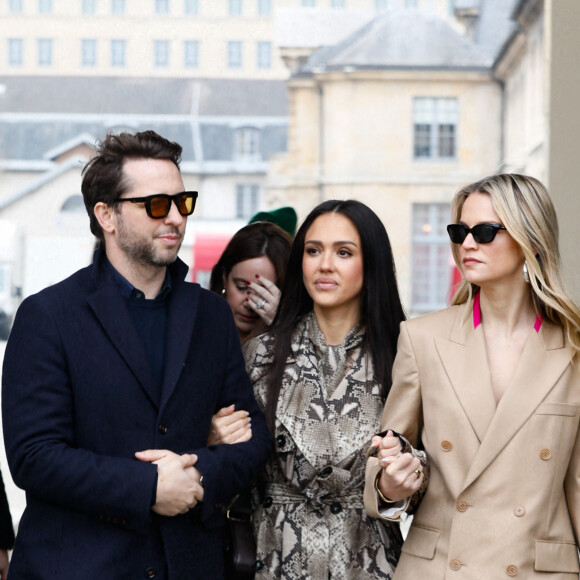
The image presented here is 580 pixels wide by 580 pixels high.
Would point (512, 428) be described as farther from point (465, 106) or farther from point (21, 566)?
point (465, 106)

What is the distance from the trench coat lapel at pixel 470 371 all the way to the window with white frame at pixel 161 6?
11118 mm

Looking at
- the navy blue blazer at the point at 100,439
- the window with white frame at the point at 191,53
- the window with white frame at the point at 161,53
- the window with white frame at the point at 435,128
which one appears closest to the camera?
the navy blue blazer at the point at 100,439

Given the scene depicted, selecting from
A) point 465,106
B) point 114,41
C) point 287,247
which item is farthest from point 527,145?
point 287,247

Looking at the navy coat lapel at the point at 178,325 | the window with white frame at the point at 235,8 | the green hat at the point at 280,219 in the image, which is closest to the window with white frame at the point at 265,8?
the window with white frame at the point at 235,8

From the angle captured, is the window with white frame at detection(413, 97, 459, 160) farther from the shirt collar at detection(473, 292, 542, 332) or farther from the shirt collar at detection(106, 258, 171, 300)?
the shirt collar at detection(106, 258, 171, 300)

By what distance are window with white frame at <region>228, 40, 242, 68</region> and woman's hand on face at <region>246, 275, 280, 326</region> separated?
9.61 m

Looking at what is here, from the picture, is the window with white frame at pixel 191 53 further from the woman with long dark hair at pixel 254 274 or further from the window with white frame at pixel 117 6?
the woman with long dark hair at pixel 254 274

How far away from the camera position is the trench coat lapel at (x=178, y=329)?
8.52ft

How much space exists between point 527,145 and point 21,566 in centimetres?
962

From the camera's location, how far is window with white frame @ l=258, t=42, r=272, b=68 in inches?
515

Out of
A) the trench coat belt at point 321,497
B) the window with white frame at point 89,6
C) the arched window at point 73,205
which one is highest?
the window with white frame at point 89,6

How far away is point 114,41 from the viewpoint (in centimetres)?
1307

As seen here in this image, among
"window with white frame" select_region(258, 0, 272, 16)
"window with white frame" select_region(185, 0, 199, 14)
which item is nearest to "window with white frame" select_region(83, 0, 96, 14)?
"window with white frame" select_region(185, 0, 199, 14)

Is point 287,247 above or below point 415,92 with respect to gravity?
below
